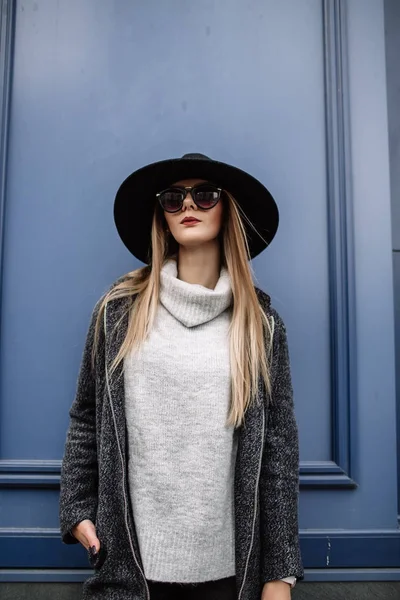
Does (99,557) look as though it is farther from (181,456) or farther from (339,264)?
(339,264)

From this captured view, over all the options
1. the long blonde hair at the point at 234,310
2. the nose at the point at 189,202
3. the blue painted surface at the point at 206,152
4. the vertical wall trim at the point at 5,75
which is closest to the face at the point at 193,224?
the nose at the point at 189,202

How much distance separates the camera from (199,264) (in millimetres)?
1445

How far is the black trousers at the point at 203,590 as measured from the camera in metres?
1.23

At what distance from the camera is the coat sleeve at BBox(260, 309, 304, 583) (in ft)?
4.09

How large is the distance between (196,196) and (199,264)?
0.24 metres

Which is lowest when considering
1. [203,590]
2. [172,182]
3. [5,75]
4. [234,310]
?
[203,590]

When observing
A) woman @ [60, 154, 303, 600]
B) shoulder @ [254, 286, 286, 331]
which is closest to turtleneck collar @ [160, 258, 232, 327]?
woman @ [60, 154, 303, 600]

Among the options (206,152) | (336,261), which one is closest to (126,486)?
(336,261)

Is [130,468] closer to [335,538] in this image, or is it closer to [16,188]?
[335,538]

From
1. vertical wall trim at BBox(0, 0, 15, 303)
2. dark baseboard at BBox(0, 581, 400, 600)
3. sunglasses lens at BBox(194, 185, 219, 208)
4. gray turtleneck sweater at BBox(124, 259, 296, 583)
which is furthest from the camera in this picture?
vertical wall trim at BBox(0, 0, 15, 303)

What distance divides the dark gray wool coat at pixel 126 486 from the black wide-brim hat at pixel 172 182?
334mm

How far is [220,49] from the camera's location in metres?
1.90

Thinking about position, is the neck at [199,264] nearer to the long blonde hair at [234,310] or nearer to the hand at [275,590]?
the long blonde hair at [234,310]

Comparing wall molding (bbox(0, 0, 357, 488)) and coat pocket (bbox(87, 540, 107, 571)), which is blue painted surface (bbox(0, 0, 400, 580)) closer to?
wall molding (bbox(0, 0, 357, 488))
